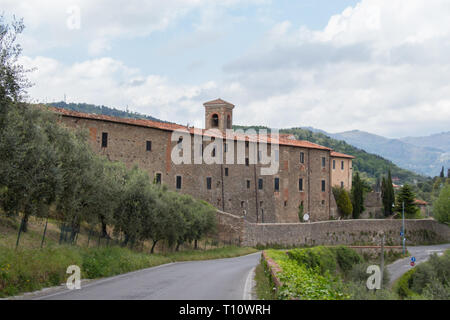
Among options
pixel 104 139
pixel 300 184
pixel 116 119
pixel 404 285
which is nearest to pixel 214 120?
pixel 300 184

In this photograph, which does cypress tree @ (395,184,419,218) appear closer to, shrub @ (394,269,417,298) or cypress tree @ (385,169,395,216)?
cypress tree @ (385,169,395,216)

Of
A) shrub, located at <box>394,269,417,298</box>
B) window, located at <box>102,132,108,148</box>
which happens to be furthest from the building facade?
shrub, located at <box>394,269,417,298</box>

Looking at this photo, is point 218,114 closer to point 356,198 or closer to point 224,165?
point 224,165

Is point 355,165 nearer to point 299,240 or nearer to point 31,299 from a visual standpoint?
point 299,240

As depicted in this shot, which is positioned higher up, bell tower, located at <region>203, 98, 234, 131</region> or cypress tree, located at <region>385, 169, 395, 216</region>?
bell tower, located at <region>203, 98, 234, 131</region>

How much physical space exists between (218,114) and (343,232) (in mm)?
18869

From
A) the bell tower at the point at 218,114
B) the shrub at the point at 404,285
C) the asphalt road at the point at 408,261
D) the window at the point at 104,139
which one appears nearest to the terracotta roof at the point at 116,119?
the window at the point at 104,139

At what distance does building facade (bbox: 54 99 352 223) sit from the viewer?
36.7 meters

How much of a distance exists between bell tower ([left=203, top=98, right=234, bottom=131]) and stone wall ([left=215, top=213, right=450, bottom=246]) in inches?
513

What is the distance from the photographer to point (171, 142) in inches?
1593
